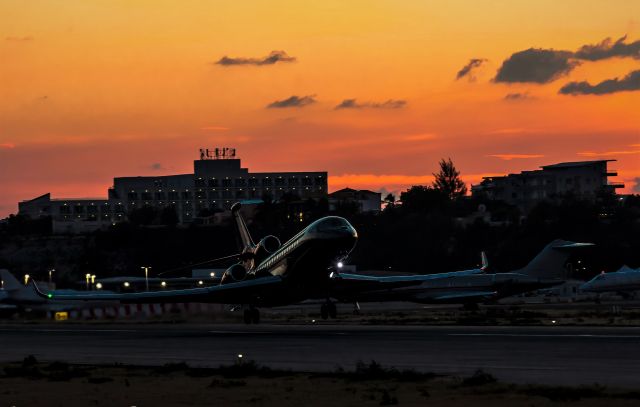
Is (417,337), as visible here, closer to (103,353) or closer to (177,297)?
(103,353)

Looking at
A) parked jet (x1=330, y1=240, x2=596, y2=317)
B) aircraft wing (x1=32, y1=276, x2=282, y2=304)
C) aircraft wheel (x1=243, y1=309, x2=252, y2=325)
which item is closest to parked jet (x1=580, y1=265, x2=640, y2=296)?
parked jet (x1=330, y1=240, x2=596, y2=317)

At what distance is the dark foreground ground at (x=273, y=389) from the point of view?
24.7 meters

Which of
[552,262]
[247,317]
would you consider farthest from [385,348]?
[552,262]

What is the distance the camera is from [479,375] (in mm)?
27578

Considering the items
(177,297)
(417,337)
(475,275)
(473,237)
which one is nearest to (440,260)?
(473,237)

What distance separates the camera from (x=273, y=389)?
28000 mm

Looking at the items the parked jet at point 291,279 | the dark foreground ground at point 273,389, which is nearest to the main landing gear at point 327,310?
the parked jet at point 291,279

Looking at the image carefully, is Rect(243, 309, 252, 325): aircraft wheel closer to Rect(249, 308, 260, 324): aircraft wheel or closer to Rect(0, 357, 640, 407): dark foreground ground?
Rect(249, 308, 260, 324): aircraft wheel

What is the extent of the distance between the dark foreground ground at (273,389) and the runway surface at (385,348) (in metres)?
1.98

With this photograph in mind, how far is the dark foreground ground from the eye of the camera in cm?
2472

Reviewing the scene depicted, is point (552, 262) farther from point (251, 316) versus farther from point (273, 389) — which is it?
point (273, 389)

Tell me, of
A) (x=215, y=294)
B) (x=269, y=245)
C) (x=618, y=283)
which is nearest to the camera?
A: (x=215, y=294)

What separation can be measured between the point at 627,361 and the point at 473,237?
149615 mm

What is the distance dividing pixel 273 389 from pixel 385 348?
1315cm
